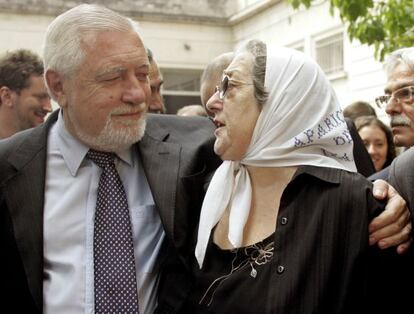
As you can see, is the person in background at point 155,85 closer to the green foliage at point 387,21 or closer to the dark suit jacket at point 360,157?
the dark suit jacket at point 360,157

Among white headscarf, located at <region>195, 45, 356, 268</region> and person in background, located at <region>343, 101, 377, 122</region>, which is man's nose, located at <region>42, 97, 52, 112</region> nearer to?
person in background, located at <region>343, 101, 377, 122</region>

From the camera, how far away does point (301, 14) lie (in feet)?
48.3

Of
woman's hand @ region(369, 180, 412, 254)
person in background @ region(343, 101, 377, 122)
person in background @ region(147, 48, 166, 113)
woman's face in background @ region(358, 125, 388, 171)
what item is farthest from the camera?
person in background @ region(343, 101, 377, 122)

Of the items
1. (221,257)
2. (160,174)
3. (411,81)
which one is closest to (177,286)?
(221,257)

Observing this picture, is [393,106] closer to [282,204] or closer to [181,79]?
[282,204]

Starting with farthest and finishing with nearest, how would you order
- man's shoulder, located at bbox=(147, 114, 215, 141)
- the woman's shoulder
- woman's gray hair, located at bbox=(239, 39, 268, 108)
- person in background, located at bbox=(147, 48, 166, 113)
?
1. person in background, located at bbox=(147, 48, 166, 113)
2. man's shoulder, located at bbox=(147, 114, 215, 141)
3. woman's gray hair, located at bbox=(239, 39, 268, 108)
4. the woman's shoulder

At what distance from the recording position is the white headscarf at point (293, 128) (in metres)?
2.80

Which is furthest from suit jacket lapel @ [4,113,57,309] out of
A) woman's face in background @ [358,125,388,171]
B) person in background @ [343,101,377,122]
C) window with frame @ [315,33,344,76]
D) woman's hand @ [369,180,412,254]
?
window with frame @ [315,33,344,76]

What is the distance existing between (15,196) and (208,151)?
885 millimetres

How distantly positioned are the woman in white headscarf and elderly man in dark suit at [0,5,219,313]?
0.20m

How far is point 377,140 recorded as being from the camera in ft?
19.3

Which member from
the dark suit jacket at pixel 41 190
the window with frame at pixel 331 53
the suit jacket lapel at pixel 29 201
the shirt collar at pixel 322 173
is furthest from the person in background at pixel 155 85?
A: the window with frame at pixel 331 53

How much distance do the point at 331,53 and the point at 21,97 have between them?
9628 millimetres

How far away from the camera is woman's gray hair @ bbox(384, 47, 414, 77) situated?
12.7 feet
